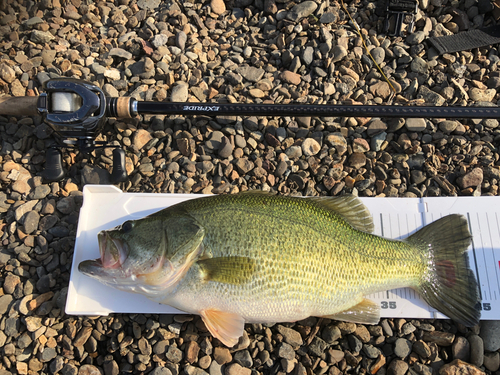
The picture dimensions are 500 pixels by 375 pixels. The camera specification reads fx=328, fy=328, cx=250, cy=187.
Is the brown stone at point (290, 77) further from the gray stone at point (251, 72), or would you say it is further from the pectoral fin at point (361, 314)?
the pectoral fin at point (361, 314)

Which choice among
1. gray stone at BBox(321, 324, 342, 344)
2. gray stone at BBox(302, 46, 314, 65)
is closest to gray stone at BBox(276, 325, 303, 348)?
gray stone at BBox(321, 324, 342, 344)

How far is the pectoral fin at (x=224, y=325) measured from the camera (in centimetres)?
256

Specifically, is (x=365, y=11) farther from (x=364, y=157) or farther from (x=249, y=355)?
Answer: (x=249, y=355)

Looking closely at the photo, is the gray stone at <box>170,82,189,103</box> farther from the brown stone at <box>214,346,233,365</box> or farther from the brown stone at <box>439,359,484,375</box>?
the brown stone at <box>439,359,484,375</box>

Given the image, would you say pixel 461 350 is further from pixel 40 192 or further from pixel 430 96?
pixel 40 192

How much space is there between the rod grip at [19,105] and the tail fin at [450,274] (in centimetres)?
363

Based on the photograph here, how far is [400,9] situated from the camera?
12.4 feet

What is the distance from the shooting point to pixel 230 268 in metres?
2.39

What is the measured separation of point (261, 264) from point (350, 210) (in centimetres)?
93

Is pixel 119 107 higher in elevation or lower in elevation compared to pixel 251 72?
lower

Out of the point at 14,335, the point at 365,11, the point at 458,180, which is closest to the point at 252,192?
the point at 458,180

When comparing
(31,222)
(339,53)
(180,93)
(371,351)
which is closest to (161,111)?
(180,93)

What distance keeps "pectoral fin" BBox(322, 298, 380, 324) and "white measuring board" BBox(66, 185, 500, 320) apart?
28cm

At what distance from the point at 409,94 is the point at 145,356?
12.3 ft
